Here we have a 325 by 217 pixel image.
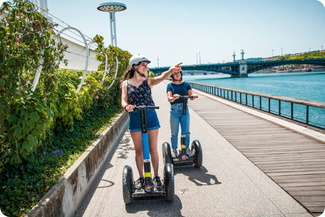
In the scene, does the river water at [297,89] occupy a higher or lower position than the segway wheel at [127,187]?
lower

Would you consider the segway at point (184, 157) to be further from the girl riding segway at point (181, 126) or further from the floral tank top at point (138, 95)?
the floral tank top at point (138, 95)

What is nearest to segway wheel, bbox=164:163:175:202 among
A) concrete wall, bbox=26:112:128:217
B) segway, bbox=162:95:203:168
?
concrete wall, bbox=26:112:128:217

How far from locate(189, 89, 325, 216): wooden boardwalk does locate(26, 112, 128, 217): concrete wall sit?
275 centimetres

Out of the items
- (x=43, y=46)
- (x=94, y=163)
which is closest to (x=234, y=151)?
(x=94, y=163)

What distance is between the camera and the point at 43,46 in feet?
12.6

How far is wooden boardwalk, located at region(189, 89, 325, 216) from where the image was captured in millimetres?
4062

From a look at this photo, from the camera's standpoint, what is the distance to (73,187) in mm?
3957

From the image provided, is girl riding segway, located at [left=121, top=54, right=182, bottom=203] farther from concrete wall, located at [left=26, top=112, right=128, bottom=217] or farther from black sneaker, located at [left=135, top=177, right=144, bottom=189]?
concrete wall, located at [left=26, top=112, right=128, bottom=217]

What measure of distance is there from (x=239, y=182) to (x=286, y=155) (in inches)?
65.0

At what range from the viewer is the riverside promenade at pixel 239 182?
12.3 feet

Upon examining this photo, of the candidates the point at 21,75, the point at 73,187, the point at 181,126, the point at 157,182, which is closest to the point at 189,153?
the point at 181,126

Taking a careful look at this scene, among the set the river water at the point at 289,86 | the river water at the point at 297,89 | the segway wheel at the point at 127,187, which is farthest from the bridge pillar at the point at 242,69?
the segway wheel at the point at 127,187

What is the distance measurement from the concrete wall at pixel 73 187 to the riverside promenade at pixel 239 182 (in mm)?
139

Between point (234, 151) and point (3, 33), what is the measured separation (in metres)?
4.69
